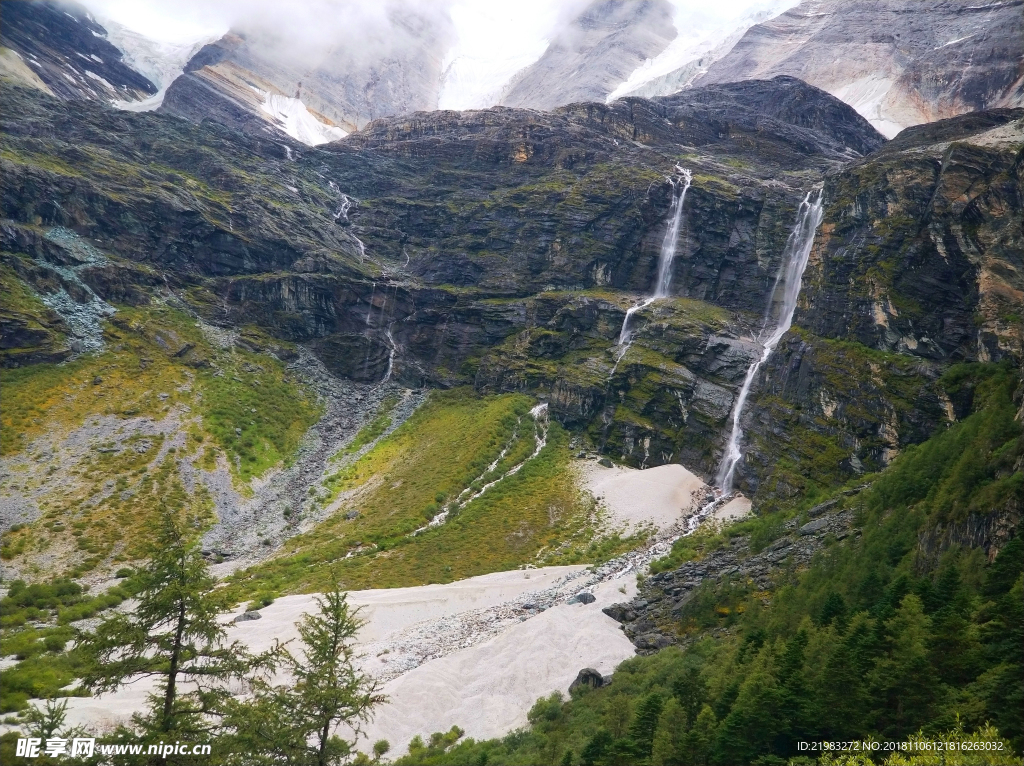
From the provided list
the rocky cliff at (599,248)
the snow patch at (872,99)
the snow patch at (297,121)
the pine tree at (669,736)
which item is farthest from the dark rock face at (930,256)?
the snow patch at (297,121)

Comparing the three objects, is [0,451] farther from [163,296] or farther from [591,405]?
[591,405]

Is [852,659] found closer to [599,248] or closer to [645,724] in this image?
[645,724]

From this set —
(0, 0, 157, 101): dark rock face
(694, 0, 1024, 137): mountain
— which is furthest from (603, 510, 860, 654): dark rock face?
(0, 0, 157, 101): dark rock face

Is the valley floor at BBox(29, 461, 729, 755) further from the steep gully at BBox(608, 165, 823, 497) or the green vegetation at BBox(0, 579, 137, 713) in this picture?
the steep gully at BBox(608, 165, 823, 497)

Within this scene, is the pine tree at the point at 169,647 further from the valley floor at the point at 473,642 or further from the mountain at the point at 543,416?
the valley floor at the point at 473,642

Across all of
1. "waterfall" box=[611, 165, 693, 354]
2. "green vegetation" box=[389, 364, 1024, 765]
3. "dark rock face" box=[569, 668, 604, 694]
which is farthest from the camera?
"waterfall" box=[611, 165, 693, 354]

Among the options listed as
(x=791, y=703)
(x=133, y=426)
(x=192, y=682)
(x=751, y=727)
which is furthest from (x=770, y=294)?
(x=192, y=682)
